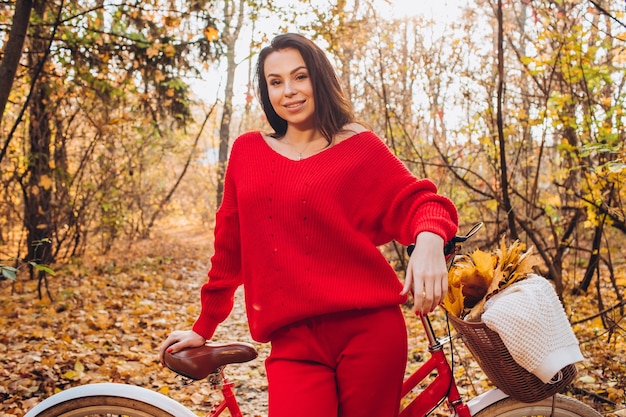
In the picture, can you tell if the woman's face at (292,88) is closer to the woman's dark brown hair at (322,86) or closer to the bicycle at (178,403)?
the woman's dark brown hair at (322,86)

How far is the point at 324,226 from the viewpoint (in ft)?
6.14

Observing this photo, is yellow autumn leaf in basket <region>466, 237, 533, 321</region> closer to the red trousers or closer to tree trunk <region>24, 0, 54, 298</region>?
the red trousers

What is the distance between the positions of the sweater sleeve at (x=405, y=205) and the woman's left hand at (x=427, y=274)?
56 millimetres

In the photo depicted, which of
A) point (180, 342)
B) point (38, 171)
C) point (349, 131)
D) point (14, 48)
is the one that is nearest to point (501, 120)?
point (349, 131)

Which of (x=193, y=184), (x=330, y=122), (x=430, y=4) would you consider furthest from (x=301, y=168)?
(x=193, y=184)

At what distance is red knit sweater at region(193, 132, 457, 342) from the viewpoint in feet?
5.98

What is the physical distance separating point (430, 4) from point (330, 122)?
749cm

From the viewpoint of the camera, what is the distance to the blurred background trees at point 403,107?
5.09 meters

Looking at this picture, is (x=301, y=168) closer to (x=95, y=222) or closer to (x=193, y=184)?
(x=95, y=222)

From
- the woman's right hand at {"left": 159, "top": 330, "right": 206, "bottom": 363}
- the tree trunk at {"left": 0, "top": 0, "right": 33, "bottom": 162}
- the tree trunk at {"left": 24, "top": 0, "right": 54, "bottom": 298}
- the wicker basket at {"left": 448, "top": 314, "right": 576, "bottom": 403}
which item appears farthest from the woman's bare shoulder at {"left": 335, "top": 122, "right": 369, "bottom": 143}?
the tree trunk at {"left": 24, "top": 0, "right": 54, "bottom": 298}

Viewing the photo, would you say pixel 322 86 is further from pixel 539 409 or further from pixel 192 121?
pixel 192 121

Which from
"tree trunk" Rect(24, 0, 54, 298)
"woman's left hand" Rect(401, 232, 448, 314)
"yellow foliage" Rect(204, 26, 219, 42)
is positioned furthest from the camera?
"yellow foliage" Rect(204, 26, 219, 42)

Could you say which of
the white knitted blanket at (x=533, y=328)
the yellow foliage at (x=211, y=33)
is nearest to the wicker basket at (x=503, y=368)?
the white knitted blanket at (x=533, y=328)

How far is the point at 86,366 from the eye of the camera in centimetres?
436
